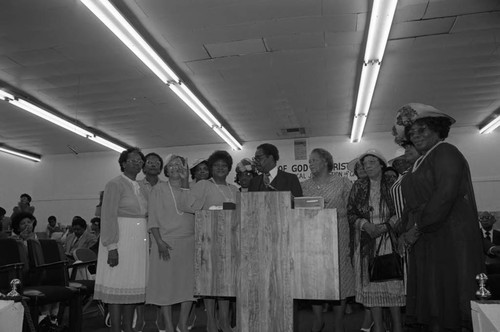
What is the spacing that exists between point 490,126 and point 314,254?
9.85 metres

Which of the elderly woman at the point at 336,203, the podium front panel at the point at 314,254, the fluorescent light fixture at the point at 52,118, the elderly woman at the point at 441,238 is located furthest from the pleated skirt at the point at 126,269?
the fluorescent light fixture at the point at 52,118

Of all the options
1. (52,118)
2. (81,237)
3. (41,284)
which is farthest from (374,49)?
(52,118)

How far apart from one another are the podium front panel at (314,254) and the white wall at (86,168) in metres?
9.13

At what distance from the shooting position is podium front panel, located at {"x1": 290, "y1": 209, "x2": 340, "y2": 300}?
Result: 2035 millimetres

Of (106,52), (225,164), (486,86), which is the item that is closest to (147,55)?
(106,52)

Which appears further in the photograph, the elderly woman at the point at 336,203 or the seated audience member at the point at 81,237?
the seated audience member at the point at 81,237

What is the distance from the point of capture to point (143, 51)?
6020 mm

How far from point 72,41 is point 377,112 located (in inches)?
260

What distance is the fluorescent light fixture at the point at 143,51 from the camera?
4.89 m

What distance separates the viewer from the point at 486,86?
8.09 meters

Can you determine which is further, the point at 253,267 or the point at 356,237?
the point at 356,237

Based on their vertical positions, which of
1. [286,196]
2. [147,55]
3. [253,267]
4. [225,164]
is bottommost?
[253,267]

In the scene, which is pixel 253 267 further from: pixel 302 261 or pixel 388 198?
pixel 388 198

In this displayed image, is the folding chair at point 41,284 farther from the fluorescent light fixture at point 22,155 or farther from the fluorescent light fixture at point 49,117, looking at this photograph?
the fluorescent light fixture at point 22,155
